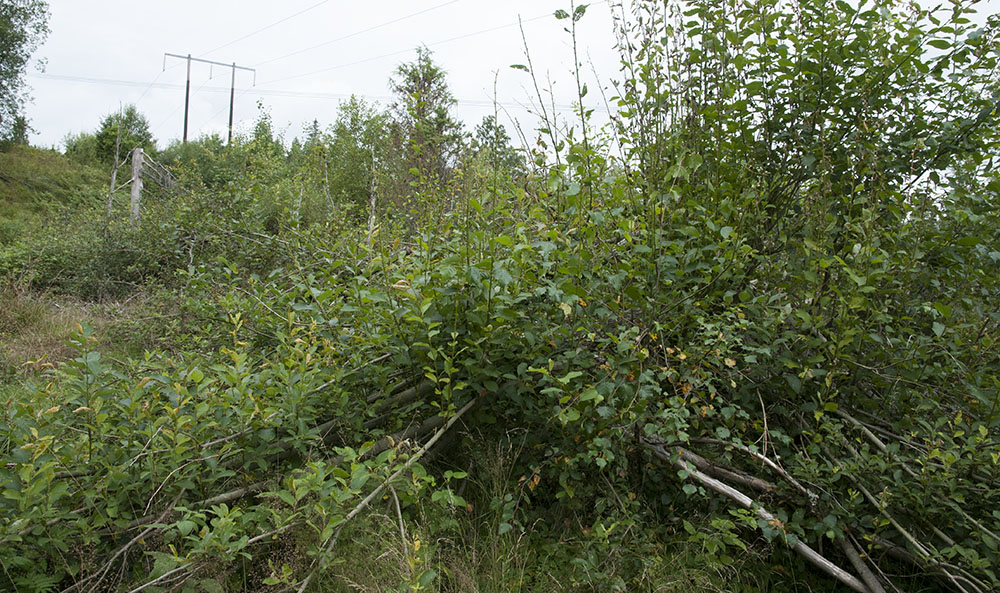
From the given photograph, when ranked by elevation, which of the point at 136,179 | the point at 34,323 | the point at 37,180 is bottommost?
the point at 34,323

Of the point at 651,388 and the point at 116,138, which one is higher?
the point at 116,138

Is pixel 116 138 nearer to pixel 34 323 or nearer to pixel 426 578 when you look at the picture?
pixel 34 323

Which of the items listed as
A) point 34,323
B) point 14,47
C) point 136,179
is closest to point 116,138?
point 14,47

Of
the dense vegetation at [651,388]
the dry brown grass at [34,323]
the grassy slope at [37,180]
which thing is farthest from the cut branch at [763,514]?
the grassy slope at [37,180]

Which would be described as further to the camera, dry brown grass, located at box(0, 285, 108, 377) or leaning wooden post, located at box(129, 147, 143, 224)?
leaning wooden post, located at box(129, 147, 143, 224)

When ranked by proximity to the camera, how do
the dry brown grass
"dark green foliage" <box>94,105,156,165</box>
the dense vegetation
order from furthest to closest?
1. "dark green foliage" <box>94,105,156,165</box>
2. the dry brown grass
3. the dense vegetation

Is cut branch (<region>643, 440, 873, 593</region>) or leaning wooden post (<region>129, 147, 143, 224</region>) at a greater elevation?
leaning wooden post (<region>129, 147, 143, 224</region>)

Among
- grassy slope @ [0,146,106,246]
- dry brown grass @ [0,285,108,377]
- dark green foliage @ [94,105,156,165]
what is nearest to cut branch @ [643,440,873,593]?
dry brown grass @ [0,285,108,377]

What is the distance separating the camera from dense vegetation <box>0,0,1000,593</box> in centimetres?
202

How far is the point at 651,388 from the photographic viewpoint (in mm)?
2180

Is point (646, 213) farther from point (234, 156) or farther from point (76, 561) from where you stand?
point (234, 156)

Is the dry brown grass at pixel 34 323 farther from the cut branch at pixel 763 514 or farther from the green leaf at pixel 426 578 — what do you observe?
the cut branch at pixel 763 514

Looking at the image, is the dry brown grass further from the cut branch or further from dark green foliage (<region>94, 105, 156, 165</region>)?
dark green foliage (<region>94, 105, 156, 165</region>)

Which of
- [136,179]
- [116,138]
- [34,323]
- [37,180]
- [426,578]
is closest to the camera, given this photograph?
[426,578]
